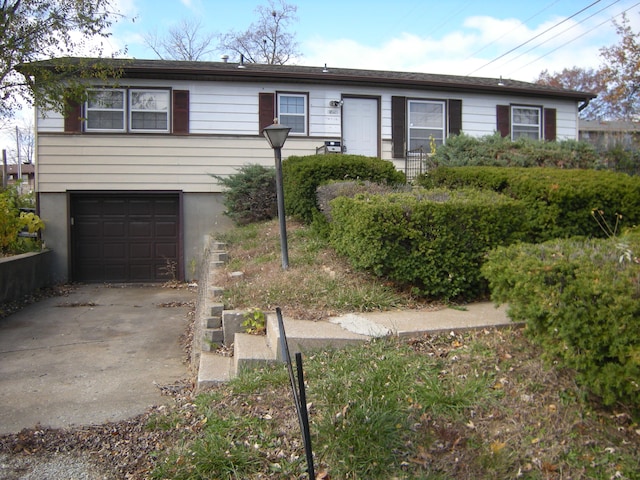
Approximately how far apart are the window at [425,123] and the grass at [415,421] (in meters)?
9.85

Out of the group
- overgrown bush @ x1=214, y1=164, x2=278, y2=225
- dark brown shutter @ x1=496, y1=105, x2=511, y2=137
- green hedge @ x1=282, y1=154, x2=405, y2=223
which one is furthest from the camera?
dark brown shutter @ x1=496, y1=105, x2=511, y2=137

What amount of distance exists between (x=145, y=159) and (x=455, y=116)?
783 centimetres

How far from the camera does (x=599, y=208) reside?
279 inches

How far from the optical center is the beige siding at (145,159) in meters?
12.7

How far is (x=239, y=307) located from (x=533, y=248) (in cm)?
308

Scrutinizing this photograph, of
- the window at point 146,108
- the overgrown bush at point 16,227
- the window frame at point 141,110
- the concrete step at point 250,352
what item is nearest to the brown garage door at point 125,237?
the overgrown bush at point 16,227

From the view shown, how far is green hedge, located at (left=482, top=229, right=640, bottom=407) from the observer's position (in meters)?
2.92

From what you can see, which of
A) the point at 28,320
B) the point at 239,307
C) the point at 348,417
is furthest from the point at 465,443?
the point at 28,320

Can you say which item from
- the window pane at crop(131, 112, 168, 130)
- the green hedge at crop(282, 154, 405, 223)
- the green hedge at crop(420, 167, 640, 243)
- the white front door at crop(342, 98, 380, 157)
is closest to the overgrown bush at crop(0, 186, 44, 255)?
the window pane at crop(131, 112, 168, 130)

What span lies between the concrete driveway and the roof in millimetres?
5281

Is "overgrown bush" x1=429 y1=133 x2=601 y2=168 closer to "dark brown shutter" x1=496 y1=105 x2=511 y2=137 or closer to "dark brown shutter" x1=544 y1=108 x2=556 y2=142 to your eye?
"dark brown shutter" x1=496 y1=105 x2=511 y2=137

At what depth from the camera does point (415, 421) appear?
3.31m

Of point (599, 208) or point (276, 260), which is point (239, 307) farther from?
point (599, 208)

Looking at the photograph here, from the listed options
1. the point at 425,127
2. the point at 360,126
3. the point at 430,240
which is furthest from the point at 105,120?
the point at 430,240
